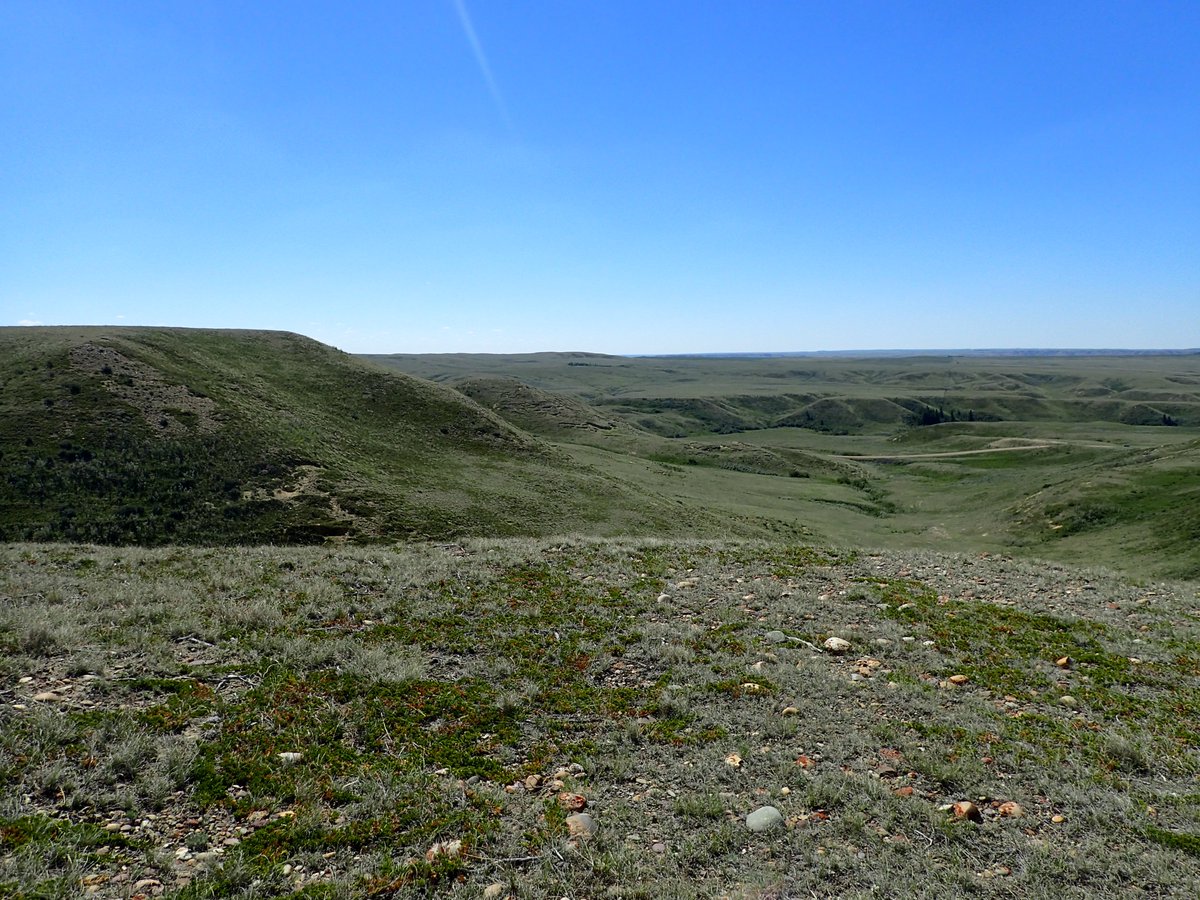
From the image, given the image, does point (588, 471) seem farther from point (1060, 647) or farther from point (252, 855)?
point (252, 855)

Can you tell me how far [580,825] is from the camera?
6680 millimetres

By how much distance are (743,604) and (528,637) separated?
5236 mm

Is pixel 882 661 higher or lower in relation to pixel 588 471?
higher

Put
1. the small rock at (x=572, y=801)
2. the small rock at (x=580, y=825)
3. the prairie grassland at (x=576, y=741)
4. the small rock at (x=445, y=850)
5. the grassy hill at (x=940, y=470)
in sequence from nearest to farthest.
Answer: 1. the prairie grassland at (x=576, y=741)
2. the small rock at (x=445, y=850)
3. the small rock at (x=580, y=825)
4. the small rock at (x=572, y=801)
5. the grassy hill at (x=940, y=470)

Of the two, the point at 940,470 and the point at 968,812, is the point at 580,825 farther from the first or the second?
the point at 940,470

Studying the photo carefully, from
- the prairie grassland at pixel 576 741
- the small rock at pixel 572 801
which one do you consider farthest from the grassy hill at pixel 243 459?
the small rock at pixel 572 801

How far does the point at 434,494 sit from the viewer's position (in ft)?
146

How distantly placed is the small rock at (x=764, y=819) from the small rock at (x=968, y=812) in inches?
75.9

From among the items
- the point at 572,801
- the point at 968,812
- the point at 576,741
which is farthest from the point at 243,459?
the point at 968,812

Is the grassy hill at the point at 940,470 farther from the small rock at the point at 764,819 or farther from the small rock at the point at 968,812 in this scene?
the small rock at the point at 764,819

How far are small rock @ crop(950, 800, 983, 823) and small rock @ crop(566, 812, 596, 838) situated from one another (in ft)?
13.1

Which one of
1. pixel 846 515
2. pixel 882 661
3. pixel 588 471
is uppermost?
pixel 882 661

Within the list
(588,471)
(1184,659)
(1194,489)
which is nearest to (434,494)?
(588,471)

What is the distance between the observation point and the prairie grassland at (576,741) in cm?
601
